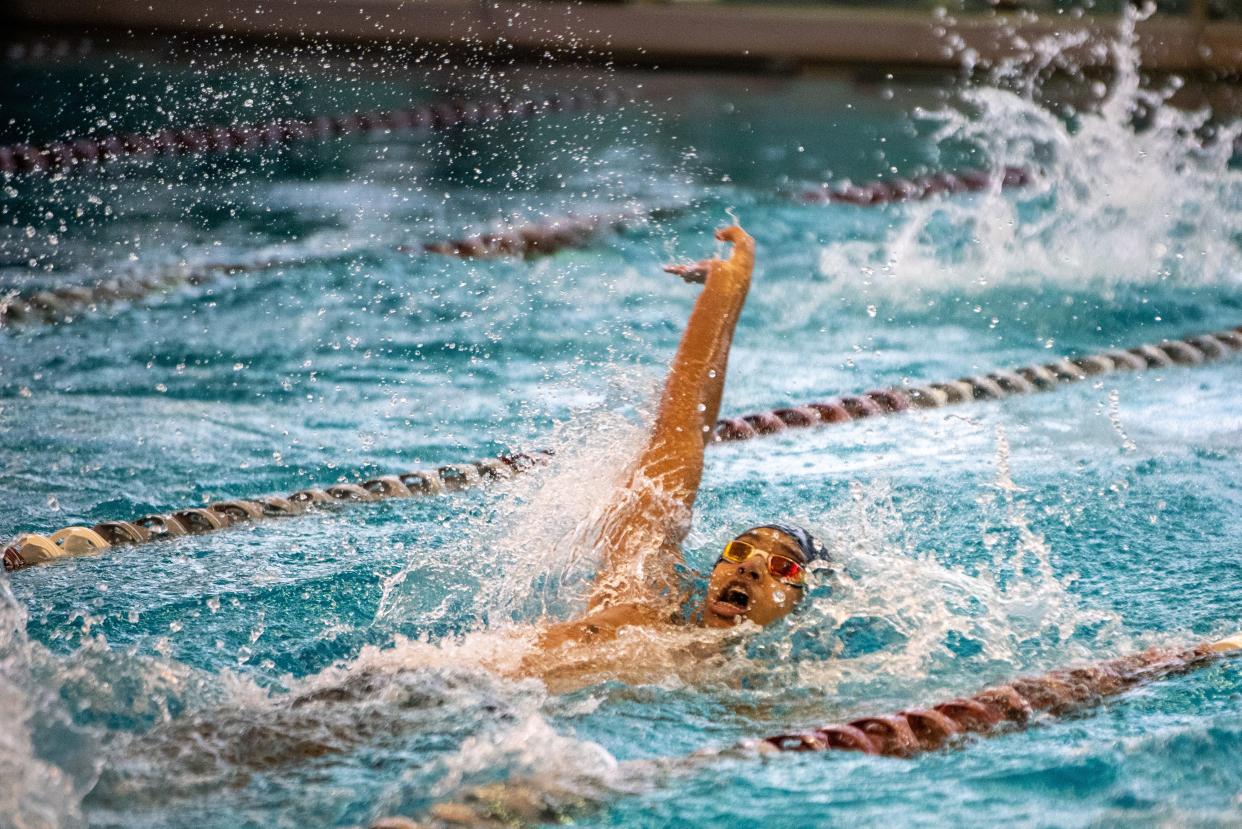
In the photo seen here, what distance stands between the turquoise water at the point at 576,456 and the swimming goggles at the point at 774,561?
166 mm

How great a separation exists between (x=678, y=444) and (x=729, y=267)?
1.37 ft

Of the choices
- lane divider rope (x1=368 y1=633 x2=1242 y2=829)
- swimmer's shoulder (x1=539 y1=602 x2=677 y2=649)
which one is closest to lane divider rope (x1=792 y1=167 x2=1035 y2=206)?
lane divider rope (x1=368 y1=633 x2=1242 y2=829)

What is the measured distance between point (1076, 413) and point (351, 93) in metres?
5.44

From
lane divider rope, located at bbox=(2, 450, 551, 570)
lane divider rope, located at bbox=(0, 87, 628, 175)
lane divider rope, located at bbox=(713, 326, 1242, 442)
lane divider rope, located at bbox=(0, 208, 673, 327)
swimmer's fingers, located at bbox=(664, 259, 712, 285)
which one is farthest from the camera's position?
lane divider rope, located at bbox=(0, 87, 628, 175)

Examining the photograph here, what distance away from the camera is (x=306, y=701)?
2.38 meters

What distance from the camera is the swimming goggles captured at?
2805mm

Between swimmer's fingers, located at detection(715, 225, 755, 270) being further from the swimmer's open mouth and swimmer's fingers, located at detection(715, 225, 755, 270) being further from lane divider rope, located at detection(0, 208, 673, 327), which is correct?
lane divider rope, located at detection(0, 208, 673, 327)

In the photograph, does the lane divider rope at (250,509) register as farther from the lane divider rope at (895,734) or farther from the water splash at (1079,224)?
the water splash at (1079,224)

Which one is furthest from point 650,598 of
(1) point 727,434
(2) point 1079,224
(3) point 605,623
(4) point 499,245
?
(2) point 1079,224

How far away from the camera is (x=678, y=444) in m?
3.02

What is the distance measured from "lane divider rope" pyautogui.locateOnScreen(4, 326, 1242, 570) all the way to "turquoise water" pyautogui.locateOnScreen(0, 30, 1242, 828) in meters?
0.08

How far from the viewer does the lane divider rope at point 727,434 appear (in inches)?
137

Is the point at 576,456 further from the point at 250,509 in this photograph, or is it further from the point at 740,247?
the point at 250,509

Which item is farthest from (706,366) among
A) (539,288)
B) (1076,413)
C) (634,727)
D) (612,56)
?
(612,56)
